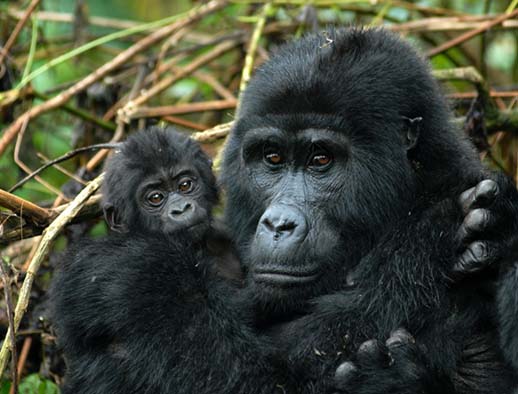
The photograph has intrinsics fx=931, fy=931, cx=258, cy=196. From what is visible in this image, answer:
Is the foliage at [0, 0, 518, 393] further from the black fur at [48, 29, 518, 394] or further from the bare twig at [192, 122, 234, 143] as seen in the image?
the black fur at [48, 29, 518, 394]

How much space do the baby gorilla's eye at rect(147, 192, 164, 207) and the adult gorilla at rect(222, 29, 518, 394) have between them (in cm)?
52

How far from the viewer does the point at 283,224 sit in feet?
12.1

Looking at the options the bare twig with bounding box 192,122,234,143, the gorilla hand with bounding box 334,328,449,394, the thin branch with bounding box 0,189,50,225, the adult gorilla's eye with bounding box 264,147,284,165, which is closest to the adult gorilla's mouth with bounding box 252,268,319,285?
the gorilla hand with bounding box 334,328,449,394

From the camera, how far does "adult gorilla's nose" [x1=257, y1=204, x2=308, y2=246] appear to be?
3660mm

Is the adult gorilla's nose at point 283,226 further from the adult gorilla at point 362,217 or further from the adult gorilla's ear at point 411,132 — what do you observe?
the adult gorilla's ear at point 411,132

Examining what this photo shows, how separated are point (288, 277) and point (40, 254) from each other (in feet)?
3.85

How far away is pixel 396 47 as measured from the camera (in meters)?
4.07

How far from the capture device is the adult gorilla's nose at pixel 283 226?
3.66 meters

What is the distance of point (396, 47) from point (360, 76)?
31cm

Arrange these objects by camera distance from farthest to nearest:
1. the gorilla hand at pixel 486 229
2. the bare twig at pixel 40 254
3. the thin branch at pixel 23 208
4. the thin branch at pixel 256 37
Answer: the thin branch at pixel 256 37 → the thin branch at pixel 23 208 → the bare twig at pixel 40 254 → the gorilla hand at pixel 486 229

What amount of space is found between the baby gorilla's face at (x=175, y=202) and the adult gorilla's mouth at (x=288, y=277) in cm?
77

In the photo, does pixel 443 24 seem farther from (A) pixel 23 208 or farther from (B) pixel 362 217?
(A) pixel 23 208

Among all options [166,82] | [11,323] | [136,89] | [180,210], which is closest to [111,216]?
[180,210]

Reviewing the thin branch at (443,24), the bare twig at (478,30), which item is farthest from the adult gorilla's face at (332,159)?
the thin branch at (443,24)
